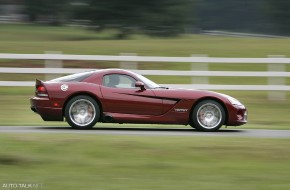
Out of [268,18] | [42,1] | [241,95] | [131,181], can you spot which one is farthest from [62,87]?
[268,18]

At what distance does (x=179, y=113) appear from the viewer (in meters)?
12.8

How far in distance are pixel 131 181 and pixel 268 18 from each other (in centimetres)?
8813

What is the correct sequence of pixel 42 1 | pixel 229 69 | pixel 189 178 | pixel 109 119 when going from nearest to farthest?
1. pixel 189 178
2. pixel 109 119
3. pixel 229 69
4. pixel 42 1

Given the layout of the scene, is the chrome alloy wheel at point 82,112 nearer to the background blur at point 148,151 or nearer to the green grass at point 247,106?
the background blur at point 148,151

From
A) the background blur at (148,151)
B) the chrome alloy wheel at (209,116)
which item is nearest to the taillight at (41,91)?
the background blur at (148,151)

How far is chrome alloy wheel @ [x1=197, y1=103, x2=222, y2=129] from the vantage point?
504 inches

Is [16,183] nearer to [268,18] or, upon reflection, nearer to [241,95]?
[241,95]

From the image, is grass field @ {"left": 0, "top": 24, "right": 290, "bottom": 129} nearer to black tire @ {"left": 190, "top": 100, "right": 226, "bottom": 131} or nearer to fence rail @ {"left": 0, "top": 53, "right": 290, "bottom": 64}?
fence rail @ {"left": 0, "top": 53, "right": 290, "bottom": 64}

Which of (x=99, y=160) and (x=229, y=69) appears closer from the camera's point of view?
(x=99, y=160)

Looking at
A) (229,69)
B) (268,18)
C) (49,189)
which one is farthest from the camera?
(268,18)

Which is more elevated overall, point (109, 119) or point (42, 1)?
point (42, 1)

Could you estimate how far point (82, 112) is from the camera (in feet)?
41.8

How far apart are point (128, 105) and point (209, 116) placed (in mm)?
1496

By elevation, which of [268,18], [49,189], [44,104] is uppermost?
[268,18]
